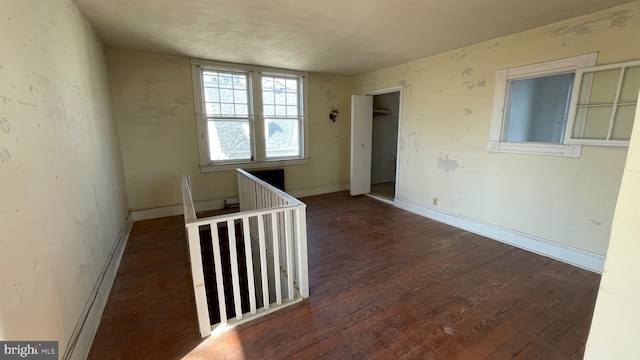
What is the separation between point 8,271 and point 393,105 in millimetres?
6526

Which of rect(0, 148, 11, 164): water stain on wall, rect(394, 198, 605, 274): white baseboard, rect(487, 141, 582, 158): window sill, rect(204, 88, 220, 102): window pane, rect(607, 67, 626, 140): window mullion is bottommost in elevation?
rect(394, 198, 605, 274): white baseboard

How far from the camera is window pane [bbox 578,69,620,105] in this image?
2258 millimetres

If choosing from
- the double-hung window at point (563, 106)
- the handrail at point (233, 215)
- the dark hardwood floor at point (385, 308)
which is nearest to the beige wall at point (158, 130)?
the dark hardwood floor at point (385, 308)

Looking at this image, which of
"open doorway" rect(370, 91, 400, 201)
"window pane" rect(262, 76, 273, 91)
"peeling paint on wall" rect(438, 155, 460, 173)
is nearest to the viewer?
"peeling paint on wall" rect(438, 155, 460, 173)

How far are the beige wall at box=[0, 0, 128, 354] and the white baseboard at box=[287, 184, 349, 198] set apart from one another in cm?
315

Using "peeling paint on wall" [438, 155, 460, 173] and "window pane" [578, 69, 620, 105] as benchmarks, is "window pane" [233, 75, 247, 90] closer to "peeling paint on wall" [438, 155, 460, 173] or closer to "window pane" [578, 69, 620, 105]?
"peeling paint on wall" [438, 155, 460, 173]

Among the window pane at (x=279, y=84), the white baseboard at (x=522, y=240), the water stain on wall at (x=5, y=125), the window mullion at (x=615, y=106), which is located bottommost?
the white baseboard at (x=522, y=240)

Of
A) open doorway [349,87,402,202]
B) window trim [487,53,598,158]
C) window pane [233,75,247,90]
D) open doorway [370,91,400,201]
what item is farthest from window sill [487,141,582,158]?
window pane [233,75,247,90]

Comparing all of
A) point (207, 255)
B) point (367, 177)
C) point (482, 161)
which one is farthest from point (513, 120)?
point (207, 255)

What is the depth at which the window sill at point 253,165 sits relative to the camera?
4300mm

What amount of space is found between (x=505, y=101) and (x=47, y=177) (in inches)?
161

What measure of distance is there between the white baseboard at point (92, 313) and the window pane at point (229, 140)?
2095mm

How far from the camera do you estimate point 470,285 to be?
7.40 ft
